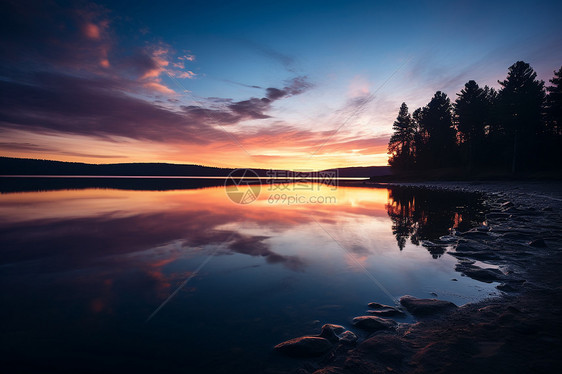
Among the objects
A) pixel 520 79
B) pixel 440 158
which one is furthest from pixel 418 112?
pixel 520 79

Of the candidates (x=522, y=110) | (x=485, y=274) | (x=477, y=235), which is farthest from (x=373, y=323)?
(x=522, y=110)

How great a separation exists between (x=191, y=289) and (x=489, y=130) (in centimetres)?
8310

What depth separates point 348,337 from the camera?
13.8 feet

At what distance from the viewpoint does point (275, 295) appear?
614cm

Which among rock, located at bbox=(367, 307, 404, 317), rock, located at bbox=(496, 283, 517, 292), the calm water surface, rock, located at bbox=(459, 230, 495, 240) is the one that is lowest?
the calm water surface

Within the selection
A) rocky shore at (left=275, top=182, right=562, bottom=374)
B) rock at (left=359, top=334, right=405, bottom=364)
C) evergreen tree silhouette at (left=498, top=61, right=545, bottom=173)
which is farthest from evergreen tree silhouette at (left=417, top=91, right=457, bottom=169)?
rock at (left=359, top=334, right=405, bottom=364)

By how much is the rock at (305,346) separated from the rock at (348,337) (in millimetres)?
280

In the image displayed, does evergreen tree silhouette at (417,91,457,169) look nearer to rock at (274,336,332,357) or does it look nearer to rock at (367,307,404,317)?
rock at (367,307,404,317)

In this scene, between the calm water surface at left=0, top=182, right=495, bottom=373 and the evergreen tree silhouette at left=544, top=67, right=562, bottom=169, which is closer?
the calm water surface at left=0, top=182, right=495, bottom=373

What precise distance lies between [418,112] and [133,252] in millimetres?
92491

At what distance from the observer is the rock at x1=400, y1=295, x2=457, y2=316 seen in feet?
16.6

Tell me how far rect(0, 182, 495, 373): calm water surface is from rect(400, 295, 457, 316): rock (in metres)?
0.50

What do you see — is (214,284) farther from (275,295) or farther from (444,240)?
(444,240)

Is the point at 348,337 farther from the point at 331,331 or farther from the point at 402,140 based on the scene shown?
the point at 402,140
